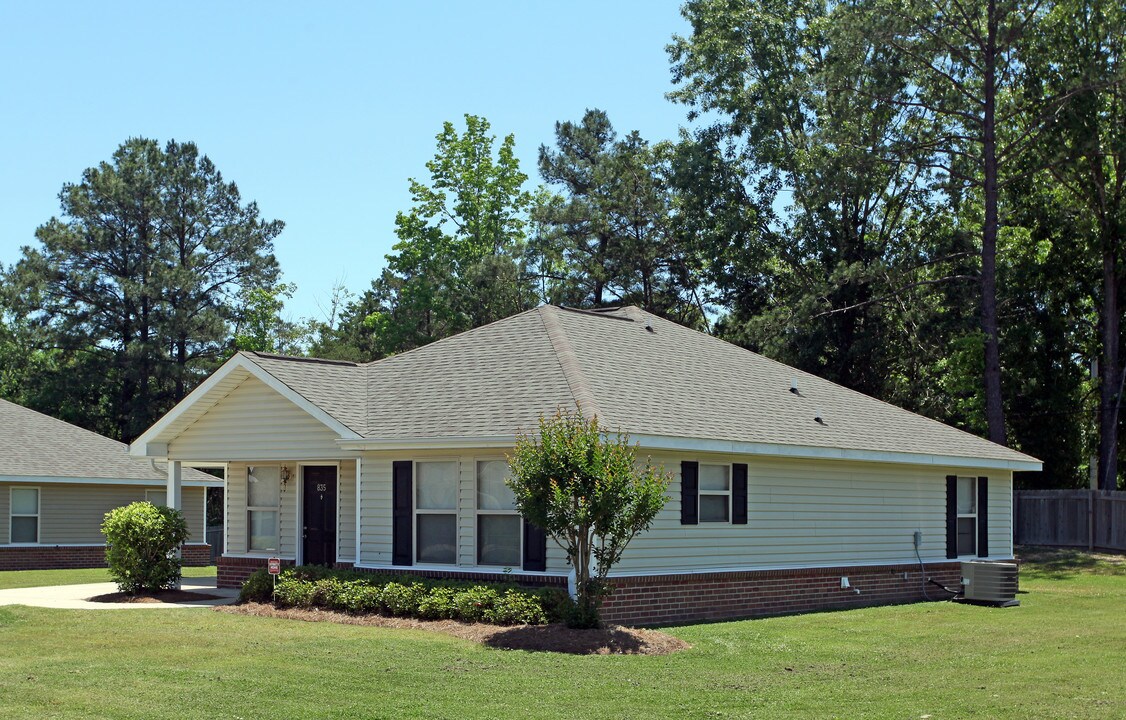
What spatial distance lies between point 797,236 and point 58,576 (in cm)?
2607

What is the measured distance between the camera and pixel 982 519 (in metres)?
25.6

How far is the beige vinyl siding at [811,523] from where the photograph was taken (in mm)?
18906

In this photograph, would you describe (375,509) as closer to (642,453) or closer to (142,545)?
(642,453)

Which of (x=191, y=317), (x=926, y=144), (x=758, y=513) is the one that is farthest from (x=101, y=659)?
(x=191, y=317)

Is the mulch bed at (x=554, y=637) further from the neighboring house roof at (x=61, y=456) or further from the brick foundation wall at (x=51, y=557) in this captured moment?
the brick foundation wall at (x=51, y=557)

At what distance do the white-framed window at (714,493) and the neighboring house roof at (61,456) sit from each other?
1785cm

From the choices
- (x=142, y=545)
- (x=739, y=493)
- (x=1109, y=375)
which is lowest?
(x=142, y=545)

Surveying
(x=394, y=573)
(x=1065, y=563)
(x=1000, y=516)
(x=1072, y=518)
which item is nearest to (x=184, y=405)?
(x=394, y=573)

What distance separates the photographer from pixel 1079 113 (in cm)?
3544

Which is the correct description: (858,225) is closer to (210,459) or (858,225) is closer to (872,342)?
(872,342)

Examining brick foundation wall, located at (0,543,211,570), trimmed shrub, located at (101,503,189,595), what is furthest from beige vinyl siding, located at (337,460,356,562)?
brick foundation wall, located at (0,543,211,570)

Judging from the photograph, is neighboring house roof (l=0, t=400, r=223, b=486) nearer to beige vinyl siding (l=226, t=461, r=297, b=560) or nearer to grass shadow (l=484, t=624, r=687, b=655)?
beige vinyl siding (l=226, t=461, r=297, b=560)

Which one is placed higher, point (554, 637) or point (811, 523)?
point (811, 523)

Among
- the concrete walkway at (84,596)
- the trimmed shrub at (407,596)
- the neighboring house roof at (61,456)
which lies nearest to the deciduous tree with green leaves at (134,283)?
the neighboring house roof at (61,456)
